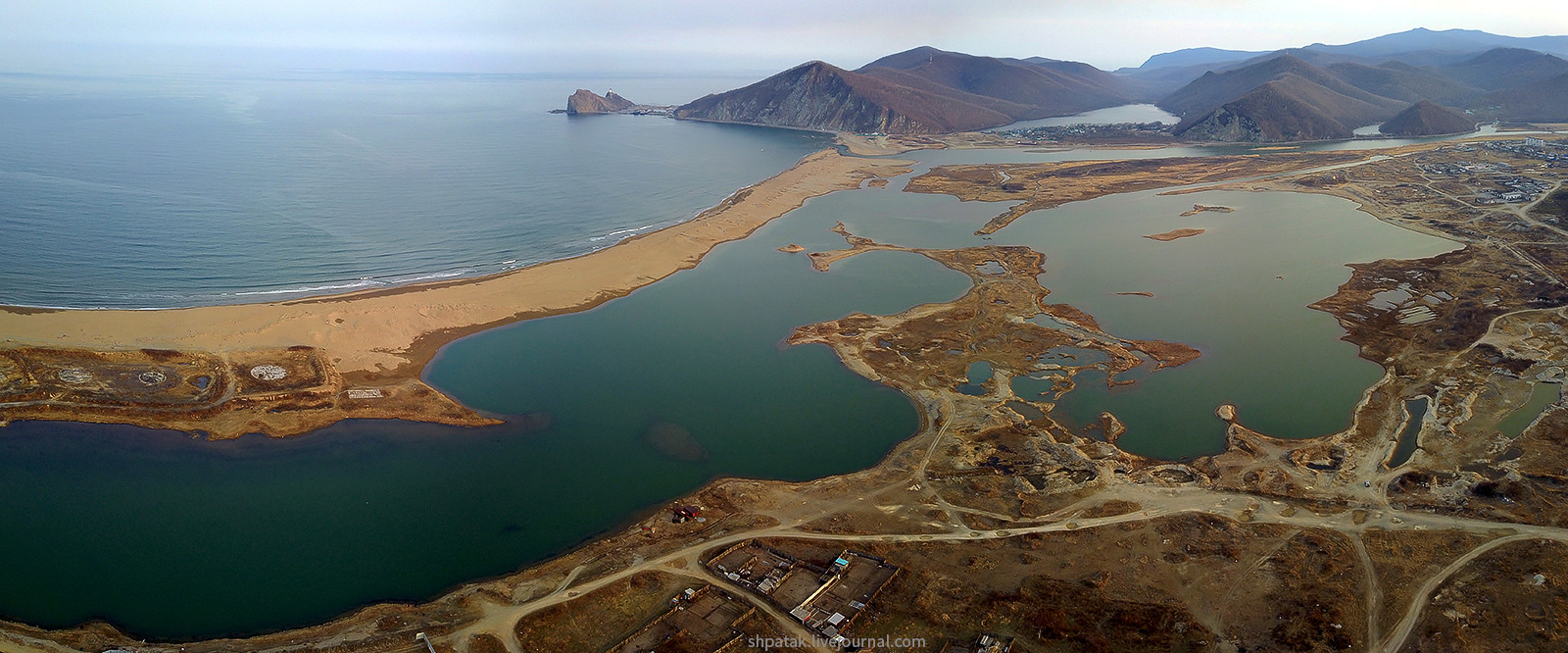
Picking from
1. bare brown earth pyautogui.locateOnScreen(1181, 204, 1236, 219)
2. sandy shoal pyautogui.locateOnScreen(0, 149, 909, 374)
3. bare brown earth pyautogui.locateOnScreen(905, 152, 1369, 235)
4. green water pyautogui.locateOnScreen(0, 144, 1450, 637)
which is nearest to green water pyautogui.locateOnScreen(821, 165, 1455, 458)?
green water pyautogui.locateOnScreen(0, 144, 1450, 637)

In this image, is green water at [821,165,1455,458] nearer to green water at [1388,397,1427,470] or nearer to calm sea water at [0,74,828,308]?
green water at [1388,397,1427,470]

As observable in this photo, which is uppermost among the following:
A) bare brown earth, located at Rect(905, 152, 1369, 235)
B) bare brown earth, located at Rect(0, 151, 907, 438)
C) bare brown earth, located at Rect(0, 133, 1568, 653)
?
bare brown earth, located at Rect(905, 152, 1369, 235)

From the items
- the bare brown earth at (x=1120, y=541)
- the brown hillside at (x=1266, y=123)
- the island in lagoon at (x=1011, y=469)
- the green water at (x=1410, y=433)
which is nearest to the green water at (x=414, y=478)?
the island in lagoon at (x=1011, y=469)

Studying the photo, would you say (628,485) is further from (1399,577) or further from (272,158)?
(272,158)

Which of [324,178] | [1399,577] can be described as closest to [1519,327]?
[1399,577]

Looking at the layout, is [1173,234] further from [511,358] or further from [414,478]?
[414,478]

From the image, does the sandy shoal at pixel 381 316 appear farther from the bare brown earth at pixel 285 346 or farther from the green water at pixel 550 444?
the green water at pixel 550 444
